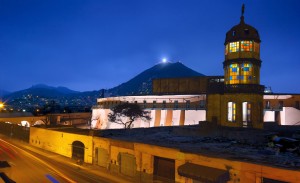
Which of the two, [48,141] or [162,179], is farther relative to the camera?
[48,141]

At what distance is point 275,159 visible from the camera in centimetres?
1797

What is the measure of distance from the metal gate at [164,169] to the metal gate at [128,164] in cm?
287

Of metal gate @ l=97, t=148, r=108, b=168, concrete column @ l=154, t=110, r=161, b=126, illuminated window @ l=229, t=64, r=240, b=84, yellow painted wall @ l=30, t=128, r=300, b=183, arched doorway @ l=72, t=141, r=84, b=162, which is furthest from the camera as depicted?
concrete column @ l=154, t=110, r=161, b=126

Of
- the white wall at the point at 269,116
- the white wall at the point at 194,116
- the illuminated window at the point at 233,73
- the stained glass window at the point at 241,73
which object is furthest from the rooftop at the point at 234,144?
the white wall at the point at 194,116

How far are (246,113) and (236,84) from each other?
4327mm

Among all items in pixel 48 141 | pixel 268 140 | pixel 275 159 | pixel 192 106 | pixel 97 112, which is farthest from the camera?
pixel 97 112

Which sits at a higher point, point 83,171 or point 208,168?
point 208,168

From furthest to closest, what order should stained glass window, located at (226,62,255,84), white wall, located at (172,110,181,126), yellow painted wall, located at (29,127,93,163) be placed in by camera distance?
1. white wall, located at (172,110,181,126)
2. stained glass window, located at (226,62,255,84)
3. yellow painted wall, located at (29,127,93,163)

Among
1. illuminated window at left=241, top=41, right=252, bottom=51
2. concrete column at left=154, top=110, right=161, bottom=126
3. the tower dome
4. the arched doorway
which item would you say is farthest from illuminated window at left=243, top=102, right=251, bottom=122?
concrete column at left=154, top=110, right=161, bottom=126

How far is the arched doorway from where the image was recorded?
32.6 meters

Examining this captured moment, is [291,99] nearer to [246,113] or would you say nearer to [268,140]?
[246,113]

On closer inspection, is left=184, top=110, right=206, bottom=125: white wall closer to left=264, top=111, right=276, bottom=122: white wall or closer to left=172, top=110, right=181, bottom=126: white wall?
left=172, top=110, right=181, bottom=126: white wall

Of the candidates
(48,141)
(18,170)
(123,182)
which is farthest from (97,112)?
(123,182)

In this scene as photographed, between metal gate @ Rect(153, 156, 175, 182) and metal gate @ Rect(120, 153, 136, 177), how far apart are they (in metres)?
2.87
